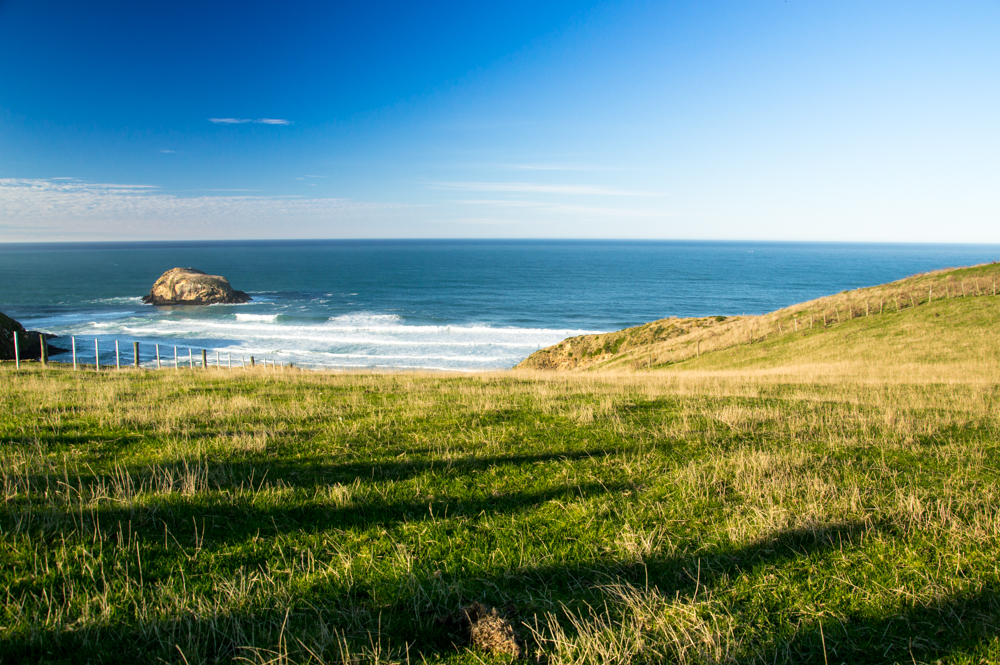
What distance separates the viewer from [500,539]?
4203 mm

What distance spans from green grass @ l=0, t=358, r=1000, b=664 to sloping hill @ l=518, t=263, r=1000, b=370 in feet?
59.4

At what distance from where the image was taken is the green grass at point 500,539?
3066 mm

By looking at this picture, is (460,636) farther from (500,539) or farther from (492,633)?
(500,539)

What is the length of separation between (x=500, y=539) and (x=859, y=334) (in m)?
28.4

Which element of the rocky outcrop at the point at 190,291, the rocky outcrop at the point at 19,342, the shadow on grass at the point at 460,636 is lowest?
the rocky outcrop at the point at 19,342

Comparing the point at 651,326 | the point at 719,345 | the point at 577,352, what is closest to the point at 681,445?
the point at 719,345

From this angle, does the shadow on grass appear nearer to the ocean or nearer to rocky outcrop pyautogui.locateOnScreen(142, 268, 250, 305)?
the ocean

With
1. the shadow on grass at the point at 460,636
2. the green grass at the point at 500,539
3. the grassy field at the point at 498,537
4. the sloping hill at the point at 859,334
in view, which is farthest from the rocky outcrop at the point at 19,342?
the shadow on grass at the point at 460,636

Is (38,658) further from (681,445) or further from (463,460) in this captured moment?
(681,445)

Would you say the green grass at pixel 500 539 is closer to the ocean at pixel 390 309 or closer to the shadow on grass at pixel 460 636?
the shadow on grass at pixel 460 636

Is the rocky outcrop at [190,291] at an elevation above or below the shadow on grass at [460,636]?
above

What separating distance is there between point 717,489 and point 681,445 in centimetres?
165

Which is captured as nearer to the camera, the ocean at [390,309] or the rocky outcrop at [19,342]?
the rocky outcrop at [19,342]

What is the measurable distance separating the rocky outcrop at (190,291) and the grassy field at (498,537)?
79.7 meters
